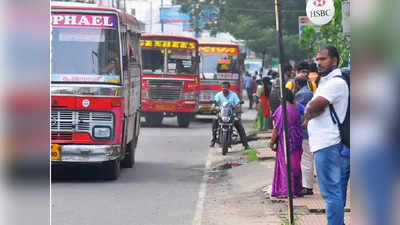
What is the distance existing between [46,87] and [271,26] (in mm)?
40009

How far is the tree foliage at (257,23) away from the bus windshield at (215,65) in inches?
330

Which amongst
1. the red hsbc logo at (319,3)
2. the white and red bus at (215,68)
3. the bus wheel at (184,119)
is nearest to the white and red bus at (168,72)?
the bus wheel at (184,119)

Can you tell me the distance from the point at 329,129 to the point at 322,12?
537 centimetres

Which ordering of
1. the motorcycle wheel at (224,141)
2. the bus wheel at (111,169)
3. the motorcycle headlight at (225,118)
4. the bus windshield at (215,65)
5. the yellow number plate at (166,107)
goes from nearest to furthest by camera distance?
the bus wheel at (111,169) < the motorcycle wheel at (224,141) < the motorcycle headlight at (225,118) < the yellow number plate at (166,107) < the bus windshield at (215,65)

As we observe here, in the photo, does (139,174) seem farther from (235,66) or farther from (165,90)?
(235,66)

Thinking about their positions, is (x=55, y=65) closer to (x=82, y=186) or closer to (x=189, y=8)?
(x=82, y=186)

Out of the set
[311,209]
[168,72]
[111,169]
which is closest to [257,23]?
[168,72]

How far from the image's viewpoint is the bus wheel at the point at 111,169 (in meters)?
12.8

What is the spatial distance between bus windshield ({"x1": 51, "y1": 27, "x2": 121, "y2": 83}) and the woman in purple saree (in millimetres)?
3353

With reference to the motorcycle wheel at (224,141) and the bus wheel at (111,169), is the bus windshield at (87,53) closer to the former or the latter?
the bus wheel at (111,169)

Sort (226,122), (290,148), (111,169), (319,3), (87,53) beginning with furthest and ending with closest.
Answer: (226,122) < (111,169) < (87,53) < (319,3) < (290,148)

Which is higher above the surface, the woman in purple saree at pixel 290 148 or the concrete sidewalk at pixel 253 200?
the woman in purple saree at pixel 290 148

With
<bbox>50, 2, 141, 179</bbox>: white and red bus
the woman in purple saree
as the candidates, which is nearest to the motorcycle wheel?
<bbox>50, 2, 141, 179</bbox>: white and red bus

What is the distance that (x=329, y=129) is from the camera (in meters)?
6.62
